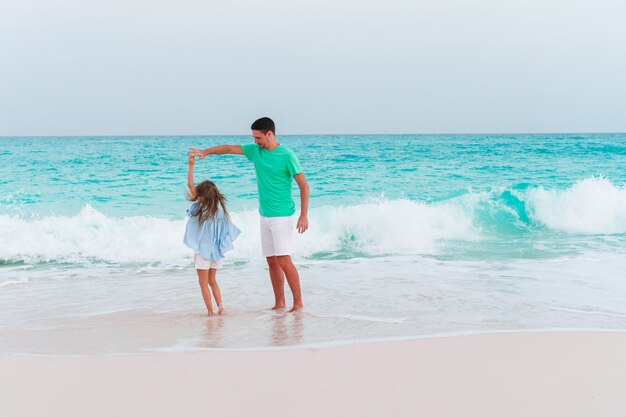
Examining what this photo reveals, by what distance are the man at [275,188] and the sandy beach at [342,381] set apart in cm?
160

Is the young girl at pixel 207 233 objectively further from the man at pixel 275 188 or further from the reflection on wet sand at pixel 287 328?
the reflection on wet sand at pixel 287 328

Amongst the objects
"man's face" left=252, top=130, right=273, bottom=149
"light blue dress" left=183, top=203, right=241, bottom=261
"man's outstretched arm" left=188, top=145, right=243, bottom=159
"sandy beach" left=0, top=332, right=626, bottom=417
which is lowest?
"sandy beach" left=0, top=332, right=626, bottom=417

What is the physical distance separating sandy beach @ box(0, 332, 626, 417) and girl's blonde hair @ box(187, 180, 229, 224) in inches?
66.2

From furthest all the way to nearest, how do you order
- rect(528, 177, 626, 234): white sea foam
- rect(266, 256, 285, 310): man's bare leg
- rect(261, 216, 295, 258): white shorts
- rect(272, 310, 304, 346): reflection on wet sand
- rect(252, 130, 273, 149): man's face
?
rect(528, 177, 626, 234): white sea foam
rect(266, 256, 285, 310): man's bare leg
rect(261, 216, 295, 258): white shorts
rect(252, 130, 273, 149): man's face
rect(272, 310, 304, 346): reflection on wet sand

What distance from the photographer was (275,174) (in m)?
5.68

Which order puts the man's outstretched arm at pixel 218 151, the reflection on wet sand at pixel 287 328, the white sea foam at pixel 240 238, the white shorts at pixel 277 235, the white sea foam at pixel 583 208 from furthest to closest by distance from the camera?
1. the white sea foam at pixel 583 208
2. the white sea foam at pixel 240 238
3. the white shorts at pixel 277 235
4. the man's outstretched arm at pixel 218 151
5. the reflection on wet sand at pixel 287 328

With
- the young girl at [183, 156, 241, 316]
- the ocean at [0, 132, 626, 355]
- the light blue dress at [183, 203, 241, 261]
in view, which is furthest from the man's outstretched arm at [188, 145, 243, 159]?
the ocean at [0, 132, 626, 355]

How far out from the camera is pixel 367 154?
32250 millimetres

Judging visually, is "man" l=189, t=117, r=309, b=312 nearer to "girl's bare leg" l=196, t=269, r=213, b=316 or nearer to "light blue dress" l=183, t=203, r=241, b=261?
"light blue dress" l=183, t=203, r=241, b=261

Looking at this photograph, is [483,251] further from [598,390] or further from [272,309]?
[598,390]

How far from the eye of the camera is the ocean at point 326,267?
16.8 ft

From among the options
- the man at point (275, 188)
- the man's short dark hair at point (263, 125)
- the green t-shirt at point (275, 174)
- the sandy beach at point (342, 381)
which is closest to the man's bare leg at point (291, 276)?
the man at point (275, 188)

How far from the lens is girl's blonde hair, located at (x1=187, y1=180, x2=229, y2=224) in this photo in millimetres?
5551

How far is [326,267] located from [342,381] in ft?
16.3
